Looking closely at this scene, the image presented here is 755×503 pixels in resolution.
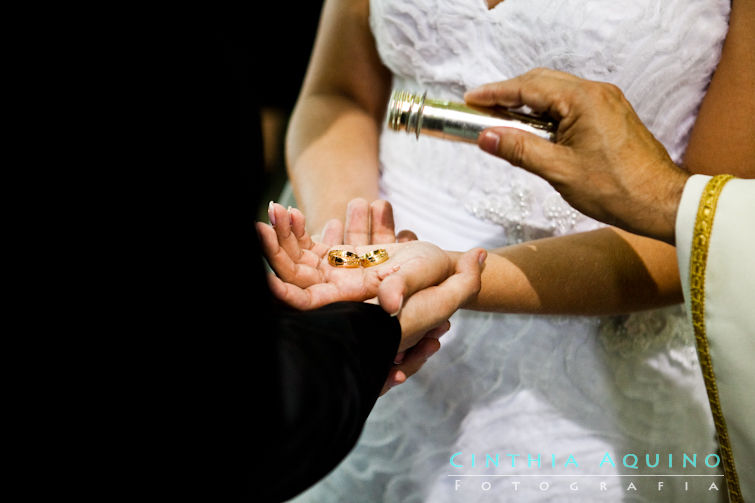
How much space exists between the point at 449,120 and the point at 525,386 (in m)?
0.41

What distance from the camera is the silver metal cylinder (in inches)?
23.7

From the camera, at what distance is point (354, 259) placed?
2.34 ft

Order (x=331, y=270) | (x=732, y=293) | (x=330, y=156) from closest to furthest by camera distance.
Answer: (x=732, y=293), (x=331, y=270), (x=330, y=156)

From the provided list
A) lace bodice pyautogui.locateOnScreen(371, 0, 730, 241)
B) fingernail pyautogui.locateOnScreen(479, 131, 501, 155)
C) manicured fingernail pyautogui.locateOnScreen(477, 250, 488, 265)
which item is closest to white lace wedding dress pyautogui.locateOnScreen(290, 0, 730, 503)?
lace bodice pyautogui.locateOnScreen(371, 0, 730, 241)

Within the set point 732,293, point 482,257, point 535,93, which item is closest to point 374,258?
point 482,257

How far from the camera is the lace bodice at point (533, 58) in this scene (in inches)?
29.1

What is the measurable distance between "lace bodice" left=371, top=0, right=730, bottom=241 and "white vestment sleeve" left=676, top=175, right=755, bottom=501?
0.68 feet

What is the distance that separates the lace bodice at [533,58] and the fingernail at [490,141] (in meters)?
0.25

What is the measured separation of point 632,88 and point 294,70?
1.20 metres

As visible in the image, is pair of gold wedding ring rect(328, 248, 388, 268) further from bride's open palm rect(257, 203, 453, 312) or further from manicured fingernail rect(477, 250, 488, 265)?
manicured fingernail rect(477, 250, 488, 265)

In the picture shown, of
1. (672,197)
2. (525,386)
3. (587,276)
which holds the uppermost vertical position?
(672,197)

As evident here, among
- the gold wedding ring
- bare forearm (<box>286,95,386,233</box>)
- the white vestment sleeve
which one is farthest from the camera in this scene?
bare forearm (<box>286,95,386,233</box>)

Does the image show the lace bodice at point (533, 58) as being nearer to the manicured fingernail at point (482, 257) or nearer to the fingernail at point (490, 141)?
the manicured fingernail at point (482, 257)

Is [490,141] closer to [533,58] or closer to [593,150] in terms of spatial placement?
[593,150]
